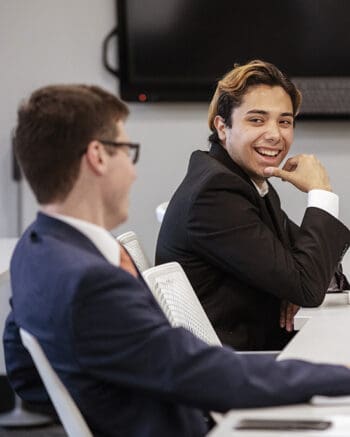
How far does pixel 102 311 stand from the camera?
5.84 ft

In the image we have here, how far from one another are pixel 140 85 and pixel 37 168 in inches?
127

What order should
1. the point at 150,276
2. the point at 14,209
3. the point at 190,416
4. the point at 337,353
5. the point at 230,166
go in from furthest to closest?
the point at 14,209, the point at 230,166, the point at 150,276, the point at 337,353, the point at 190,416

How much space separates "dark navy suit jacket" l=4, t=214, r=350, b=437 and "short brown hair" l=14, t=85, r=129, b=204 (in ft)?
0.25

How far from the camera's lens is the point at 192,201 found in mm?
3105

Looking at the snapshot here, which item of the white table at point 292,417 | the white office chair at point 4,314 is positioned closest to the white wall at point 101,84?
the white office chair at point 4,314

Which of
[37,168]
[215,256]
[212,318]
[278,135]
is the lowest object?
[212,318]

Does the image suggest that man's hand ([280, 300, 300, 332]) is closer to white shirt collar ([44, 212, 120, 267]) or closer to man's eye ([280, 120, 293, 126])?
man's eye ([280, 120, 293, 126])

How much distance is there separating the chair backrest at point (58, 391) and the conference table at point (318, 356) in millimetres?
286

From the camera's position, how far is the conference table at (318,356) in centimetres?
170

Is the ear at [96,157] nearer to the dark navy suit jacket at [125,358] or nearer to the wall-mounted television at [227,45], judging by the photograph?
the dark navy suit jacket at [125,358]

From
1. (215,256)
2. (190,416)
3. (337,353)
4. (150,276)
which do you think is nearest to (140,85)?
(215,256)

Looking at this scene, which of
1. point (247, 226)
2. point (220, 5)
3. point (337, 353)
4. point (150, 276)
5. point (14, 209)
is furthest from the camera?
point (14, 209)

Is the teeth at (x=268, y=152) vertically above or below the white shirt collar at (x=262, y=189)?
above

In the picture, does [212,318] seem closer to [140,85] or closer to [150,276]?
[150,276]
